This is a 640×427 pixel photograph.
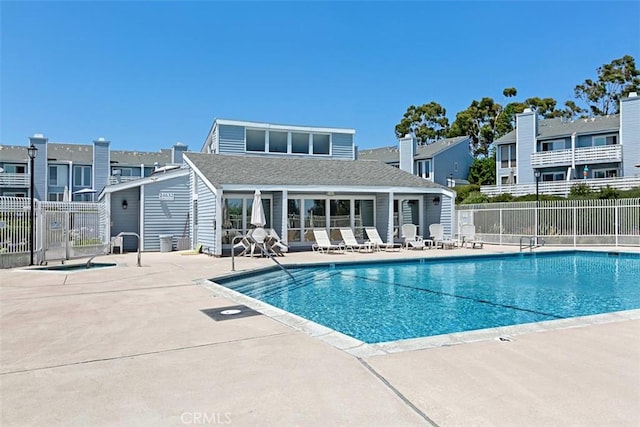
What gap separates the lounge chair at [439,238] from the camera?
66.1ft

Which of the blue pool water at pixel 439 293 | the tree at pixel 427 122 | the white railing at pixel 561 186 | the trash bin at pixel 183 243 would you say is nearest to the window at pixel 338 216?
the blue pool water at pixel 439 293

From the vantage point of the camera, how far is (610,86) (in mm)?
50938

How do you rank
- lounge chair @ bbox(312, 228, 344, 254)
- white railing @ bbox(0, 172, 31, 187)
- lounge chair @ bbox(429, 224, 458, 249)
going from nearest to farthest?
1. lounge chair @ bbox(312, 228, 344, 254)
2. lounge chair @ bbox(429, 224, 458, 249)
3. white railing @ bbox(0, 172, 31, 187)

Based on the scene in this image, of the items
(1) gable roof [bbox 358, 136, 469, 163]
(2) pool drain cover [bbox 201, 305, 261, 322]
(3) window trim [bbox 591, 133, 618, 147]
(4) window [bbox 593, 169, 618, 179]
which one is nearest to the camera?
(2) pool drain cover [bbox 201, 305, 261, 322]

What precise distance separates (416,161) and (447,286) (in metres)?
32.5

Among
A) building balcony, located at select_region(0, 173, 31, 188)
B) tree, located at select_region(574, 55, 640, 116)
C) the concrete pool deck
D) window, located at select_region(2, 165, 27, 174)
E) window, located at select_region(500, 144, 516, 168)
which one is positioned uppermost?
tree, located at select_region(574, 55, 640, 116)

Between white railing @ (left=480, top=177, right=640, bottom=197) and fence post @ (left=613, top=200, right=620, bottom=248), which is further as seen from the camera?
white railing @ (left=480, top=177, right=640, bottom=197)

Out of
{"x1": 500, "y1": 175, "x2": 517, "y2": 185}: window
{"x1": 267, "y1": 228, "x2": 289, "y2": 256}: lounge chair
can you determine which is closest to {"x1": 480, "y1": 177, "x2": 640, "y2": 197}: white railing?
{"x1": 500, "y1": 175, "x2": 517, "y2": 185}: window

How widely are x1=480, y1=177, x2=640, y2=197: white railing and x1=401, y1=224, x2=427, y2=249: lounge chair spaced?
1411cm

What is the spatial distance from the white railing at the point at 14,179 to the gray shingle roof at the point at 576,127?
41.3 m

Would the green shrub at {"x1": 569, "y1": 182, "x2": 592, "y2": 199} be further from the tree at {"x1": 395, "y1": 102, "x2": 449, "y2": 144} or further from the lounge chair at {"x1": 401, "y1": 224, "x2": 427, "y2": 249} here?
the tree at {"x1": 395, "y1": 102, "x2": 449, "y2": 144}

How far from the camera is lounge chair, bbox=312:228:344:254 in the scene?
18284 mm

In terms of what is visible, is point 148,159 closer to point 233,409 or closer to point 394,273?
point 394,273

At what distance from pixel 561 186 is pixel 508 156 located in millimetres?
8215
